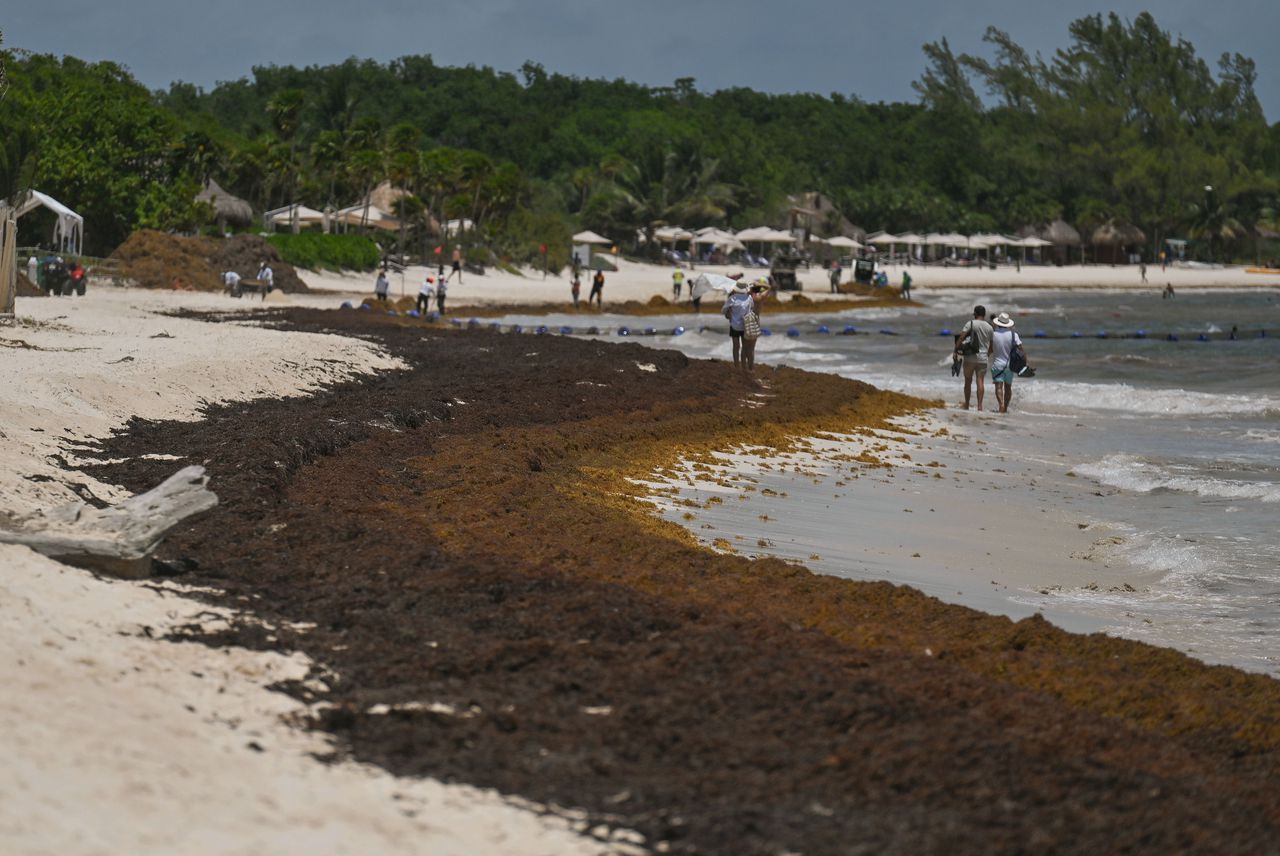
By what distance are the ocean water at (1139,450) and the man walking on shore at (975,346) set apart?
0.61 metres

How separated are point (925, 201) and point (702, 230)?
78.6ft

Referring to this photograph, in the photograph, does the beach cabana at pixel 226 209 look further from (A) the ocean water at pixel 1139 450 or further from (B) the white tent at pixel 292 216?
(A) the ocean water at pixel 1139 450

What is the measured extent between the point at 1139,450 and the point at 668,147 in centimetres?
8233

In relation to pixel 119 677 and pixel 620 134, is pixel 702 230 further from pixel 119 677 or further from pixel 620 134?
pixel 119 677

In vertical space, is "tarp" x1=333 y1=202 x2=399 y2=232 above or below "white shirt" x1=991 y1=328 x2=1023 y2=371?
above

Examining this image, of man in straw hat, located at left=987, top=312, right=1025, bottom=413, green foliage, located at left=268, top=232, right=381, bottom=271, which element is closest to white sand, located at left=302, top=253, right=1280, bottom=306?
green foliage, located at left=268, top=232, right=381, bottom=271

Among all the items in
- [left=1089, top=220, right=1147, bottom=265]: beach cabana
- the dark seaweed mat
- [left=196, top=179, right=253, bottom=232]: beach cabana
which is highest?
[left=1089, top=220, right=1147, bottom=265]: beach cabana

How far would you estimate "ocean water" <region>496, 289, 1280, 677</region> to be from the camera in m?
8.83

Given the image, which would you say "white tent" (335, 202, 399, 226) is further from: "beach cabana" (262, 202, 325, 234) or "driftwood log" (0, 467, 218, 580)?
"driftwood log" (0, 467, 218, 580)

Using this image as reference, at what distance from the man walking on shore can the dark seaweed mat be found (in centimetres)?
1216

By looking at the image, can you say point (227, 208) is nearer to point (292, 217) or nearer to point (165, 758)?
point (292, 217)

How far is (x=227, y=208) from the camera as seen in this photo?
57.4m

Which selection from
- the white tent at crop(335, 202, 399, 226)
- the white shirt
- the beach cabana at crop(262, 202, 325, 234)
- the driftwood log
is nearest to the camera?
the driftwood log

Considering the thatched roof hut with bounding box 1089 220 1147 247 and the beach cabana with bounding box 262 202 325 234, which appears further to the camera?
the thatched roof hut with bounding box 1089 220 1147 247
